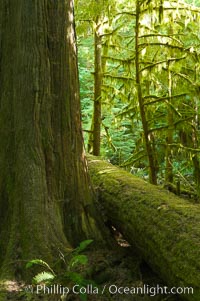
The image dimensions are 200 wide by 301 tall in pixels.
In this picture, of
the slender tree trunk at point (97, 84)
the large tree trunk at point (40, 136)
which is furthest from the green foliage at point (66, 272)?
the slender tree trunk at point (97, 84)

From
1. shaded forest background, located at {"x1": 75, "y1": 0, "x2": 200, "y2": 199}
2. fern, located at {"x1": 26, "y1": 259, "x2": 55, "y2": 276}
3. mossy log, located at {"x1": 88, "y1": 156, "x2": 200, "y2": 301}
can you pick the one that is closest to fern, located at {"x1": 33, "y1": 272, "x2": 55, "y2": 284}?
fern, located at {"x1": 26, "y1": 259, "x2": 55, "y2": 276}

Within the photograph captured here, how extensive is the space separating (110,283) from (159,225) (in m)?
0.86


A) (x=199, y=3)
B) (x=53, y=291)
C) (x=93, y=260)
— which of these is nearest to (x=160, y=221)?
(x=93, y=260)

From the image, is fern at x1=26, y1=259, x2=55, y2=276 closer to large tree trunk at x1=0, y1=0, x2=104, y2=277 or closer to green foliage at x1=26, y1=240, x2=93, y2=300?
green foliage at x1=26, y1=240, x2=93, y2=300

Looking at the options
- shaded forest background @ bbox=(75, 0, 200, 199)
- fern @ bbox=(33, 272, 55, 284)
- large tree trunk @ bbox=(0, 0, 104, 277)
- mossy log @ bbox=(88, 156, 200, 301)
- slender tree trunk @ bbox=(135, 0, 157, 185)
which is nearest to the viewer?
mossy log @ bbox=(88, 156, 200, 301)

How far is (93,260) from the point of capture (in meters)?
4.57

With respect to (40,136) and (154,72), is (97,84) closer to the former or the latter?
(154,72)

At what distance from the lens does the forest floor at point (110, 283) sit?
13.0 feet

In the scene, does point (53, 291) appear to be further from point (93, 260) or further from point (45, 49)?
point (45, 49)

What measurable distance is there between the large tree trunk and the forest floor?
0.35m

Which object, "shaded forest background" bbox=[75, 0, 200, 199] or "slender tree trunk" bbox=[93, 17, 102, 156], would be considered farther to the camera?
"slender tree trunk" bbox=[93, 17, 102, 156]

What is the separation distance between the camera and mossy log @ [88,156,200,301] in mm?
3514

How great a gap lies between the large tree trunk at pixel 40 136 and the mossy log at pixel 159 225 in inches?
17.8

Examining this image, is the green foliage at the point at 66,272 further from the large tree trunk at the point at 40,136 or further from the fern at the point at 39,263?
the large tree trunk at the point at 40,136
